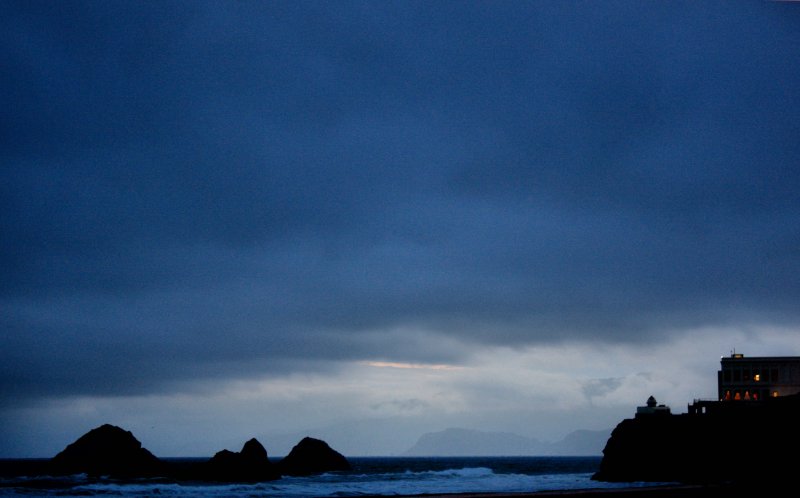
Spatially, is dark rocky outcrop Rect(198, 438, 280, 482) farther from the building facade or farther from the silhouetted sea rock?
the building facade

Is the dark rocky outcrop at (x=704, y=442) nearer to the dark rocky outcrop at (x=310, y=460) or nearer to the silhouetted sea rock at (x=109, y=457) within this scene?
the dark rocky outcrop at (x=310, y=460)

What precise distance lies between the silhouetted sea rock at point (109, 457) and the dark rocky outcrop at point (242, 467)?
8.21m

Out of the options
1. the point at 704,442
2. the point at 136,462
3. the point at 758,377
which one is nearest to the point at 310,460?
the point at 136,462

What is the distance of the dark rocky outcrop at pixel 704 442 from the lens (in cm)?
5938

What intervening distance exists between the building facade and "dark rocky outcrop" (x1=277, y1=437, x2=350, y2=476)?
57110 mm

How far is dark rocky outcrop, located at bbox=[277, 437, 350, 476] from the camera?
3900 inches

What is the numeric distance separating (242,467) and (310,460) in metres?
24.3

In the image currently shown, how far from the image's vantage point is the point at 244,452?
8225 centimetres

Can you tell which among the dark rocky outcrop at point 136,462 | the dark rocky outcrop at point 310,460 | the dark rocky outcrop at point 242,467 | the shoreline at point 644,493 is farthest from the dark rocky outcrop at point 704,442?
the shoreline at point 644,493

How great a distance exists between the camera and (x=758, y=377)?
80.9 m

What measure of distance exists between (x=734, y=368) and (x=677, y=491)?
8479cm

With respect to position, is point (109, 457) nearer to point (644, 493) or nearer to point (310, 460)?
point (310, 460)

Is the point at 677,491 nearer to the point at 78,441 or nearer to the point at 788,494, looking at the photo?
the point at 788,494

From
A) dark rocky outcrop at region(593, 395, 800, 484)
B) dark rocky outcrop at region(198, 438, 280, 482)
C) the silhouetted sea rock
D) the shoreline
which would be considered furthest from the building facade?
the shoreline
